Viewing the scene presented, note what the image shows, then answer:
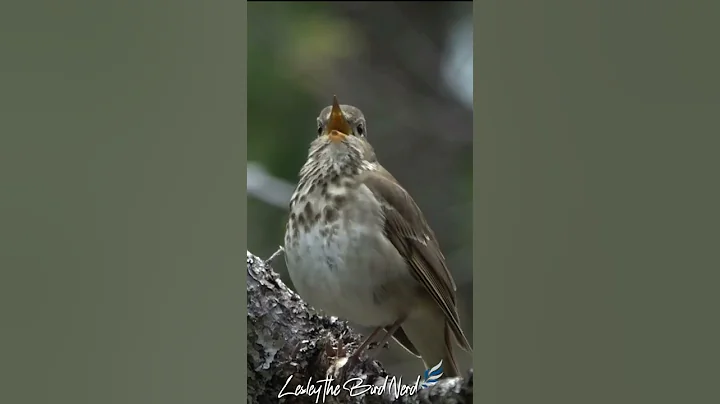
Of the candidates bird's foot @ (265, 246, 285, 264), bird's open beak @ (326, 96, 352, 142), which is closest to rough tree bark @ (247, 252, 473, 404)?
bird's foot @ (265, 246, 285, 264)

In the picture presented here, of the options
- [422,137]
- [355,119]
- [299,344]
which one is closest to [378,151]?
[355,119]

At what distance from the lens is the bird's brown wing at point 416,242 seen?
5.16 feet

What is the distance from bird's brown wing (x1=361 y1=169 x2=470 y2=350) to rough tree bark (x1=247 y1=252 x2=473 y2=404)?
0.14m

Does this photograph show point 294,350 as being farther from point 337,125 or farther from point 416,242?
point 337,125

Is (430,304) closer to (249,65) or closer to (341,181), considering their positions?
(341,181)

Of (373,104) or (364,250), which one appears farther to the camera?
(373,104)

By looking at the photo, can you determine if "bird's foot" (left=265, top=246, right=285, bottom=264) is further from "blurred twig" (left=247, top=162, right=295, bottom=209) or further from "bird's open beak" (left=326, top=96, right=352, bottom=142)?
"bird's open beak" (left=326, top=96, right=352, bottom=142)

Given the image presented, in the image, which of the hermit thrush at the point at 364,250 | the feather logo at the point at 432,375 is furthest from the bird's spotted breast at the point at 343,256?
the feather logo at the point at 432,375

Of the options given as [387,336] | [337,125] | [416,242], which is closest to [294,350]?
[387,336]

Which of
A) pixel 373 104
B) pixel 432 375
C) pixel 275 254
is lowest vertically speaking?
pixel 432 375

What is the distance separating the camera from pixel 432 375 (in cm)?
157

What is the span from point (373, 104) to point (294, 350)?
497 millimetres

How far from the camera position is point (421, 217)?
5.26 ft

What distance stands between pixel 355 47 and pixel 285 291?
545 millimetres
